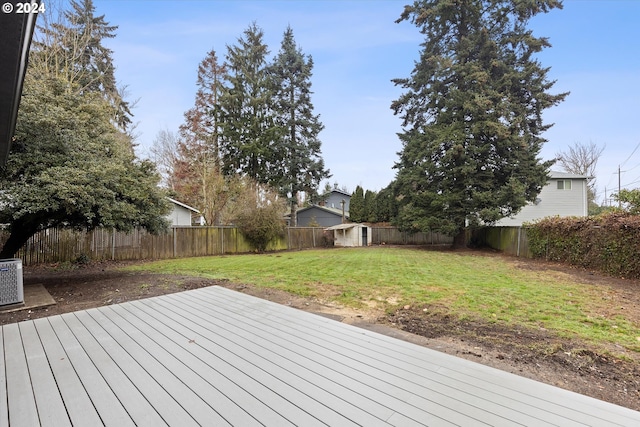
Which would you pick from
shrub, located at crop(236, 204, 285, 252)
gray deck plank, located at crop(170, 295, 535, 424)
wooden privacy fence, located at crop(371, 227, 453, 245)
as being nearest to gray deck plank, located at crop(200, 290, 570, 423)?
gray deck plank, located at crop(170, 295, 535, 424)

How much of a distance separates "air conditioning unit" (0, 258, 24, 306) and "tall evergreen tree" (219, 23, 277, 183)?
19.2 m

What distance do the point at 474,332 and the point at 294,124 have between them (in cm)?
2346

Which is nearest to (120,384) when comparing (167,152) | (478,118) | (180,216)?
(180,216)

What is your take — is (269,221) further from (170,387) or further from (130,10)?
(170,387)

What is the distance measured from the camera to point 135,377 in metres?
2.31

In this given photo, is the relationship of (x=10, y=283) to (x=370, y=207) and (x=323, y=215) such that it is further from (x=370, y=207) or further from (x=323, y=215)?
(x=323, y=215)

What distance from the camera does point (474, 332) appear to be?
369 centimetres

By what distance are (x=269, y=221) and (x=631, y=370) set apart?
15.3m

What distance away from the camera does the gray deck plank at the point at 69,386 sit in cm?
181

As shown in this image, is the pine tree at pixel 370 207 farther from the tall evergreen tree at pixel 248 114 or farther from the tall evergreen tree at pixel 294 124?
the tall evergreen tree at pixel 248 114

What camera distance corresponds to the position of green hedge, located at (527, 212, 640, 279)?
7793mm

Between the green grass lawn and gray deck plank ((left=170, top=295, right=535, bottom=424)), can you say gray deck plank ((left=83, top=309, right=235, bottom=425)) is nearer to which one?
gray deck plank ((left=170, top=295, right=535, bottom=424))

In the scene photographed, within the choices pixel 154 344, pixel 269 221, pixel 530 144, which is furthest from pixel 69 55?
pixel 530 144

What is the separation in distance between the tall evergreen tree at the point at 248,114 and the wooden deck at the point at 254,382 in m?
21.2
